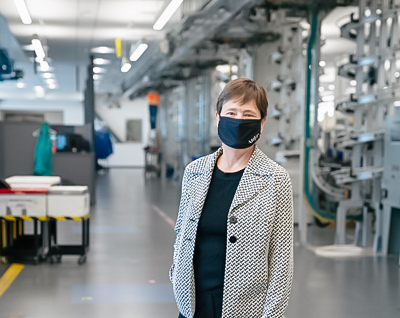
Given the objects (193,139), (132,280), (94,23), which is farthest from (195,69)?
(132,280)

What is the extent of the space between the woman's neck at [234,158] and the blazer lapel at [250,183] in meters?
0.07

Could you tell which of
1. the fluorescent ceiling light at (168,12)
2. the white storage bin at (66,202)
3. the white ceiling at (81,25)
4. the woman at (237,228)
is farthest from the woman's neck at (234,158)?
the white ceiling at (81,25)

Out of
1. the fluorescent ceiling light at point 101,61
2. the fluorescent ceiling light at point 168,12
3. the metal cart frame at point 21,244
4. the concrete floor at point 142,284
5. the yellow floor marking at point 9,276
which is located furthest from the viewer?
the fluorescent ceiling light at point 101,61

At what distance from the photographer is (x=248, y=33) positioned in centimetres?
887

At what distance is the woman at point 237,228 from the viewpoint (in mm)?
1742

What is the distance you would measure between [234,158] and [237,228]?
27 centimetres

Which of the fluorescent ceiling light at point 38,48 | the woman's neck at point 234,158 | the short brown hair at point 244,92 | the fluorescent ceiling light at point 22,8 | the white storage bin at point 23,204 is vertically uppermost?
the fluorescent ceiling light at point 22,8

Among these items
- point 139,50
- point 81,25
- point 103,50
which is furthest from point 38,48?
point 103,50

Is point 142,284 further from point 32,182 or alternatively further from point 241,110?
point 241,110

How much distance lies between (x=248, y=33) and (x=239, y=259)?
24.8ft

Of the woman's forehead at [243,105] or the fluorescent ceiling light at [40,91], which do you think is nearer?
the woman's forehead at [243,105]

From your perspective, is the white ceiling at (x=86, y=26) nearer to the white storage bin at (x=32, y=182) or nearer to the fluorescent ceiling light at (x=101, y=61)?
the fluorescent ceiling light at (x=101, y=61)

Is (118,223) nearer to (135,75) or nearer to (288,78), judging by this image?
(288,78)

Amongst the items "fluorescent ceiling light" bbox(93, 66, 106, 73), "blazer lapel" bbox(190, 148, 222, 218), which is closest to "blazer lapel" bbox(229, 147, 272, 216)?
"blazer lapel" bbox(190, 148, 222, 218)
